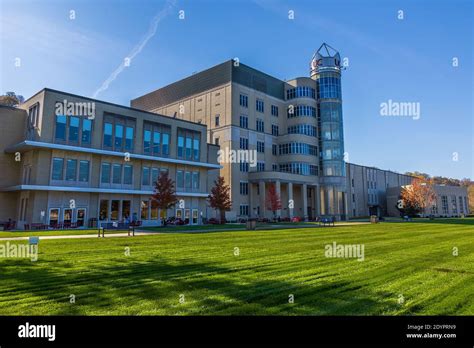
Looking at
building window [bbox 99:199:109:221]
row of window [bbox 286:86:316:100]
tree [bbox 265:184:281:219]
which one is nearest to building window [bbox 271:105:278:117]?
row of window [bbox 286:86:316:100]

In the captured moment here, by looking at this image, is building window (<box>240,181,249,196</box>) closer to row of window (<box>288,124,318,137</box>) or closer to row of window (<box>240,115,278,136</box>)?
row of window (<box>240,115,278,136</box>)

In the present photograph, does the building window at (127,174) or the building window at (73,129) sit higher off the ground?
the building window at (73,129)

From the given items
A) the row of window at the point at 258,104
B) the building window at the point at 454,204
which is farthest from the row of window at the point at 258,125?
the building window at the point at 454,204

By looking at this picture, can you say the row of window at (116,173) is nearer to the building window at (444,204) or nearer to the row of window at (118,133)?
the row of window at (118,133)

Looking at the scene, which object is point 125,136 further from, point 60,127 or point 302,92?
point 302,92

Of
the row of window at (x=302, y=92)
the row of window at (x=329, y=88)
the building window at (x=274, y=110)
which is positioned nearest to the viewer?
the building window at (x=274, y=110)

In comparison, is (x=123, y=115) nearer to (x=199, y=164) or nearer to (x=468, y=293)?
(x=199, y=164)

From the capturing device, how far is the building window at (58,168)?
36.0 m

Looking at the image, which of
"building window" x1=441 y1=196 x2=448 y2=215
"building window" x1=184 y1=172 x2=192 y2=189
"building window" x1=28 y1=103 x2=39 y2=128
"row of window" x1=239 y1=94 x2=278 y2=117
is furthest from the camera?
"building window" x1=441 y1=196 x2=448 y2=215

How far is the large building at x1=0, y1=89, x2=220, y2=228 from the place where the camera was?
35188mm

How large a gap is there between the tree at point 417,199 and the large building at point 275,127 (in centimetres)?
2293
